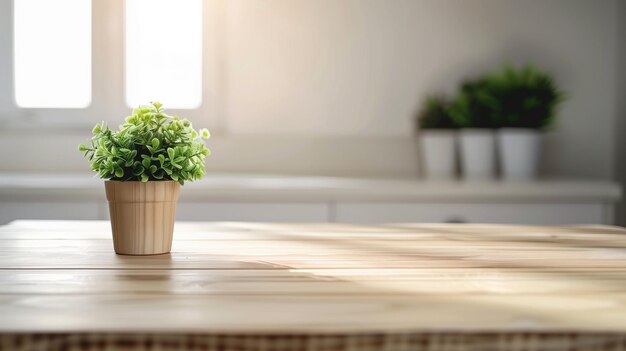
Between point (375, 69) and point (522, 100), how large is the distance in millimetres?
622

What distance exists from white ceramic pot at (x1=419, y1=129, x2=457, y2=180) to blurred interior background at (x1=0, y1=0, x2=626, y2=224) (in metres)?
0.15

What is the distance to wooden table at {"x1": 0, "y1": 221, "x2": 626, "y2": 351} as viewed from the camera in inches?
22.3

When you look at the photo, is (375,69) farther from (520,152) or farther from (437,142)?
(520,152)

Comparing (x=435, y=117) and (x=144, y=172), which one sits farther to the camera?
(x=435, y=117)

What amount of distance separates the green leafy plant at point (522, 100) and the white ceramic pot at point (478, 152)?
0.08 metres

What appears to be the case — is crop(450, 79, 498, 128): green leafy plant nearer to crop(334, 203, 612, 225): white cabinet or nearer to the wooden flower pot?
crop(334, 203, 612, 225): white cabinet

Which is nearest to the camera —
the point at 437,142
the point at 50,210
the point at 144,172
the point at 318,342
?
the point at 318,342

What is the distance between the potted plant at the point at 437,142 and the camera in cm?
257

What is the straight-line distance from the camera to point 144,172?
0.93 metres

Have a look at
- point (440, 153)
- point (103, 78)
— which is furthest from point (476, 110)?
point (103, 78)

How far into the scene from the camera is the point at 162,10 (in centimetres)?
273

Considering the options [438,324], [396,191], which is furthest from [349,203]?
[438,324]

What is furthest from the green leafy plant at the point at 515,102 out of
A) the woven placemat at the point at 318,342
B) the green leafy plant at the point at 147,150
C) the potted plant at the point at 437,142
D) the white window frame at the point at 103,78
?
the woven placemat at the point at 318,342

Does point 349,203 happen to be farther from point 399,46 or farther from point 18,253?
point 18,253
